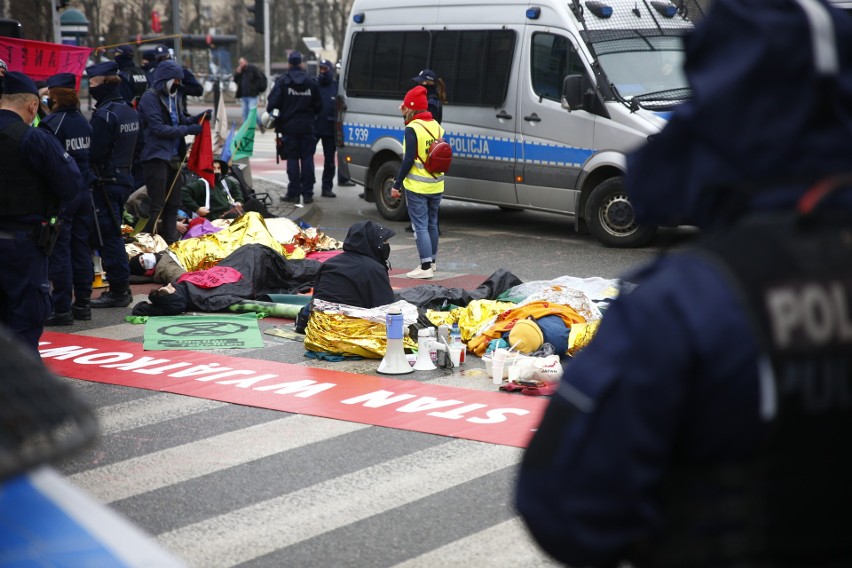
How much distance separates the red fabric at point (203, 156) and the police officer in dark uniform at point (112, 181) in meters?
2.47

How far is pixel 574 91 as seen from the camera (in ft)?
42.1

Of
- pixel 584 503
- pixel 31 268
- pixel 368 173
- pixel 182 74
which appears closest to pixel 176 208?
pixel 182 74

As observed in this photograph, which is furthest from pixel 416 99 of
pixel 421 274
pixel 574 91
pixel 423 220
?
pixel 574 91

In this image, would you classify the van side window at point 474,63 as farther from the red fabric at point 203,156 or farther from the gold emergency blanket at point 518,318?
the gold emergency blanket at point 518,318

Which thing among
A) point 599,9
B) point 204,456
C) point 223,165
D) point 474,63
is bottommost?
point 204,456

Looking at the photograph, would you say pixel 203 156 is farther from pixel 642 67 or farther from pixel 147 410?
pixel 147 410

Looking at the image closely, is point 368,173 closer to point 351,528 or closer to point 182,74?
point 182,74

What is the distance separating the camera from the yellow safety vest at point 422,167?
11.5m

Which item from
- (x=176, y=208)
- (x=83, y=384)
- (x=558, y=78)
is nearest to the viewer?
(x=83, y=384)

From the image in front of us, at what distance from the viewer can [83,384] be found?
25.1 feet

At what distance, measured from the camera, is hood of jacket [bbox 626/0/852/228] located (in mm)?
1780

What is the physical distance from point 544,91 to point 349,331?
242 inches

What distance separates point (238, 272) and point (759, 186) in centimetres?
906

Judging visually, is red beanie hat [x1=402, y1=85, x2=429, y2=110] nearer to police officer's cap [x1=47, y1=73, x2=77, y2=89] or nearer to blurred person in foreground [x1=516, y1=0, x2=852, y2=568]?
police officer's cap [x1=47, y1=73, x2=77, y2=89]
